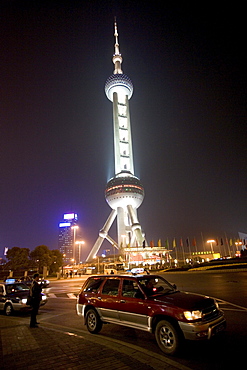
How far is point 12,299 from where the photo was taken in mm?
10570

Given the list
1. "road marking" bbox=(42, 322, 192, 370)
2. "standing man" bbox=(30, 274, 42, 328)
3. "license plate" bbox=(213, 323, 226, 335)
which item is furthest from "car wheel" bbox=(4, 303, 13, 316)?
"license plate" bbox=(213, 323, 226, 335)

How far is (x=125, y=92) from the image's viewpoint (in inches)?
4459

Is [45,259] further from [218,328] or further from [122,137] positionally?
[122,137]

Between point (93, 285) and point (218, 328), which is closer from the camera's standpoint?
point (218, 328)

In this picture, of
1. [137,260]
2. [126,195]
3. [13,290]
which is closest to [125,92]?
[126,195]

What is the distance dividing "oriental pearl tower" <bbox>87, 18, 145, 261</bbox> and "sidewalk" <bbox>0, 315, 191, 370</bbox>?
77331mm

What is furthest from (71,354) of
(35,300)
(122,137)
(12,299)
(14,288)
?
(122,137)

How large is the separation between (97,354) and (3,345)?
266 centimetres

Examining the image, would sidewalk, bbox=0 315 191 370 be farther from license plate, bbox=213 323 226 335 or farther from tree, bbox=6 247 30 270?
tree, bbox=6 247 30 270

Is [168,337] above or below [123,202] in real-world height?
below

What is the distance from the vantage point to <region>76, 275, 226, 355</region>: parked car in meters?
4.87

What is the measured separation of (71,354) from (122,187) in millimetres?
88091

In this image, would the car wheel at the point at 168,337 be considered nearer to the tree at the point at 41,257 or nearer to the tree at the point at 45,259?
the tree at the point at 45,259

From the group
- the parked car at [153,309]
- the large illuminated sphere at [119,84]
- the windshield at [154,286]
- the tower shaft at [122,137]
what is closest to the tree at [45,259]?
the tower shaft at [122,137]
